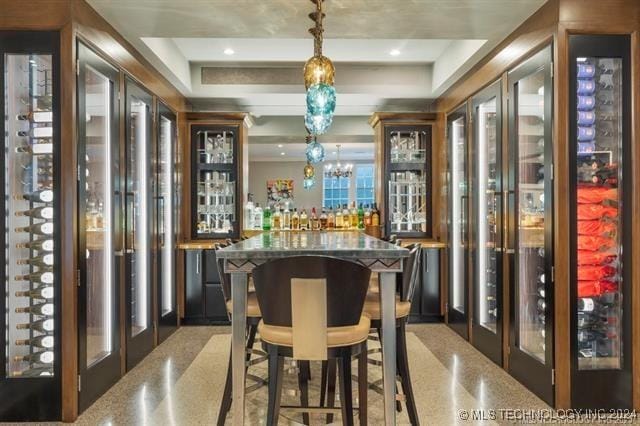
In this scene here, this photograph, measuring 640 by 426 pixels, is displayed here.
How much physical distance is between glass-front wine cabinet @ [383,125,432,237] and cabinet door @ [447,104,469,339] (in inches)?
21.5

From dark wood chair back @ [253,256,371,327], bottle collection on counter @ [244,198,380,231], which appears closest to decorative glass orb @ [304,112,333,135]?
dark wood chair back @ [253,256,371,327]

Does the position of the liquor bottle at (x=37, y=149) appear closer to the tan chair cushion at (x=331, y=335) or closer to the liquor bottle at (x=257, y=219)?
the tan chair cushion at (x=331, y=335)

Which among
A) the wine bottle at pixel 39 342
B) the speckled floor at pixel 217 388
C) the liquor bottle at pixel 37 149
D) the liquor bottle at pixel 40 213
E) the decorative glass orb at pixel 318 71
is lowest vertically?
the speckled floor at pixel 217 388

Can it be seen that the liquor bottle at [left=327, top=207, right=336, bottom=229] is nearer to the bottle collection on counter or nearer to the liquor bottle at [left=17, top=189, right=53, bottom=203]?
the bottle collection on counter

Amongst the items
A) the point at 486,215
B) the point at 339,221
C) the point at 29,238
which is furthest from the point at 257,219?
the point at 29,238

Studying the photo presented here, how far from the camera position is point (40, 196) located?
306 cm

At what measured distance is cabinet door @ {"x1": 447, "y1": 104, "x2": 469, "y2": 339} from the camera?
4.91 metres

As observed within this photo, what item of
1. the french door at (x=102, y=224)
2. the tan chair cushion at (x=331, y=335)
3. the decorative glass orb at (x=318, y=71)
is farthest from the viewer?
the french door at (x=102, y=224)

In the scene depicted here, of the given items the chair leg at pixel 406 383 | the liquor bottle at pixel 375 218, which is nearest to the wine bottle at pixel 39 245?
the chair leg at pixel 406 383

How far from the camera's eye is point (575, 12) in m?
3.10

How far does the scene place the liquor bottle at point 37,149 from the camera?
3.07m

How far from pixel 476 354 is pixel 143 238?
129 inches

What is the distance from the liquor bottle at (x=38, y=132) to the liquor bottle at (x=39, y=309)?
42.3 inches

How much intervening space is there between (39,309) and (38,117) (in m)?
1.22
